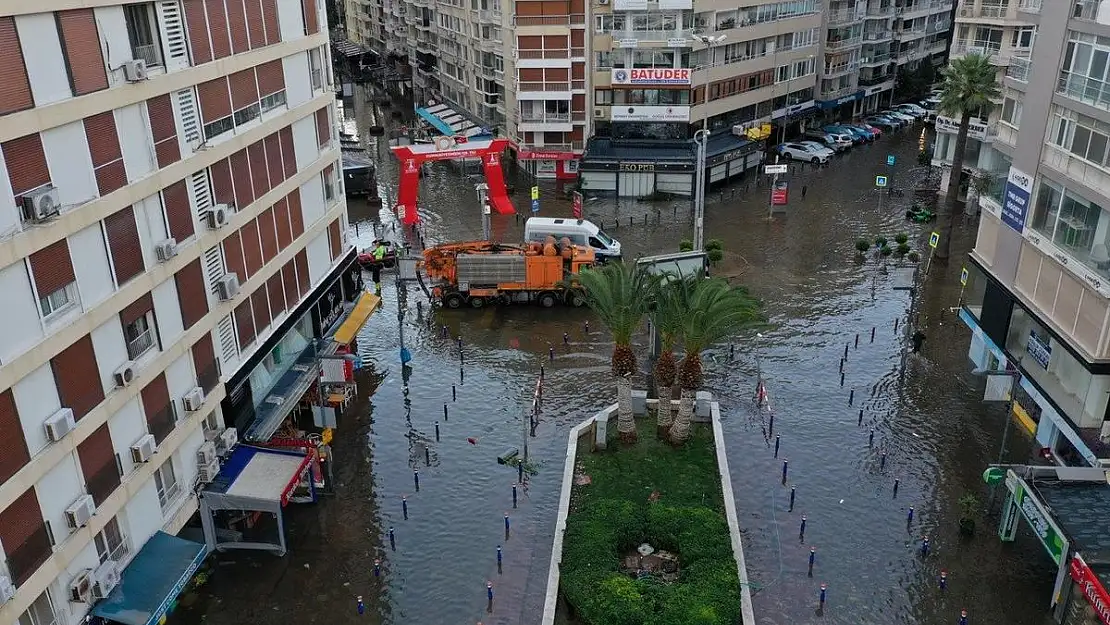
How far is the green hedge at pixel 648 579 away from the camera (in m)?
21.8

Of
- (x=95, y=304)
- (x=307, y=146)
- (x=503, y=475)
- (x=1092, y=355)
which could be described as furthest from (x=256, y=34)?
(x=1092, y=355)

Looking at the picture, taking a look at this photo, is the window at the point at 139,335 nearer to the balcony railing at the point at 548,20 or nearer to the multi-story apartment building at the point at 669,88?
the multi-story apartment building at the point at 669,88

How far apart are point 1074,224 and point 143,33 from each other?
2843 centimetres

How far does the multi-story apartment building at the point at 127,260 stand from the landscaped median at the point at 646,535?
37.1ft

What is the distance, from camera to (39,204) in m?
17.6

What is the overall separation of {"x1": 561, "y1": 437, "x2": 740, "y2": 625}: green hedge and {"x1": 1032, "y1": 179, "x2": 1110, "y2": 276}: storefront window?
14.3m

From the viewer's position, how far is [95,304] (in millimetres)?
20125

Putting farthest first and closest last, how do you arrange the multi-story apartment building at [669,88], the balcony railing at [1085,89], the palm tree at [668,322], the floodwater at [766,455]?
the multi-story apartment building at [669,88], the palm tree at [668,322], the balcony railing at [1085,89], the floodwater at [766,455]

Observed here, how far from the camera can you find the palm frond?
49.5 m

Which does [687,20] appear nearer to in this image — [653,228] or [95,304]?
[653,228]

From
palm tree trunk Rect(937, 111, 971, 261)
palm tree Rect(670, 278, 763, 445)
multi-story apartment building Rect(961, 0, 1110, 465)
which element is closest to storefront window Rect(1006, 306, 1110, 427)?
multi-story apartment building Rect(961, 0, 1110, 465)

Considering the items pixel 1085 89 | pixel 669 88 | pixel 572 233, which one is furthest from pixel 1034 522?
pixel 669 88

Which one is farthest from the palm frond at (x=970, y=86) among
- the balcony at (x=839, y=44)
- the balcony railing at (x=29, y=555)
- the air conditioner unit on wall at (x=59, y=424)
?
the balcony railing at (x=29, y=555)

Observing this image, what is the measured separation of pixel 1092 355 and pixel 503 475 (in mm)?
19456
